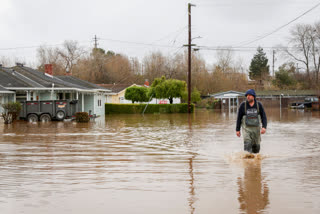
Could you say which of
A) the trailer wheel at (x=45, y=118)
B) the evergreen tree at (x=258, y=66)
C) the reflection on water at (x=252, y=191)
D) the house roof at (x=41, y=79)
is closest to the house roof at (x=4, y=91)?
the house roof at (x=41, y=79)

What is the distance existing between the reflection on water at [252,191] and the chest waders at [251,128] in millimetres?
1132

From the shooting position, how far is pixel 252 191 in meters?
6.02

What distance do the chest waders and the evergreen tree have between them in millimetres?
85823

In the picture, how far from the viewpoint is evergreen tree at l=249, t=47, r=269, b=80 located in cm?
9412

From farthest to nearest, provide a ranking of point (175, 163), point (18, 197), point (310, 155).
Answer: point (310, 155) < point (175, 163) < point (18, 197)

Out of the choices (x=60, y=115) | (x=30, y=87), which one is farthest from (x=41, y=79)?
(x=60, y=115)

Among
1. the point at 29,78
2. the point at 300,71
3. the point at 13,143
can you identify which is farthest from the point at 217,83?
the point at 13,143

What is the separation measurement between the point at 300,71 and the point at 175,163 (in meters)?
81.6

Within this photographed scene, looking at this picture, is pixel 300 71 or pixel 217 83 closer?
pixel 217 83

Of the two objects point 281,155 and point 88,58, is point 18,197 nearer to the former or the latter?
point 281,155

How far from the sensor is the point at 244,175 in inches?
286

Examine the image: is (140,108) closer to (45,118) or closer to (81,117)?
(45,118)

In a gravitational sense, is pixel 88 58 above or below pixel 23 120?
above

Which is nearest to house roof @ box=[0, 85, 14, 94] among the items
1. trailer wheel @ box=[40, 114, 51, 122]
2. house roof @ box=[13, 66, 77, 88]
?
house roof @ box=[13, 66, 77, 88]
